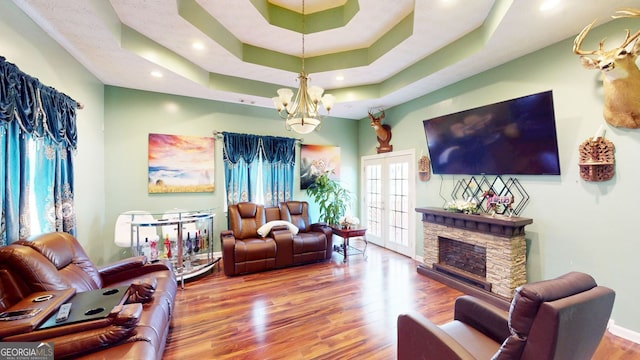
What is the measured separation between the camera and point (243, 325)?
2633 mm

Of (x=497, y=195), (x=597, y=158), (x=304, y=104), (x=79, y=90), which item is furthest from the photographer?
(x=497, y=195)

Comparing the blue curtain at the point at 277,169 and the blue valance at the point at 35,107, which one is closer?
the blue valance at the point at 35,107

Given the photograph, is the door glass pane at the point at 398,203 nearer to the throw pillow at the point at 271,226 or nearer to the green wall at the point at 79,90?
the throw pillow at the point at 271,226

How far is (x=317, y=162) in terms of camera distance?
18.9 feet

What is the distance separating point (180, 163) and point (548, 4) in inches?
203

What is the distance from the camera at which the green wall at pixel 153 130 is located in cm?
411

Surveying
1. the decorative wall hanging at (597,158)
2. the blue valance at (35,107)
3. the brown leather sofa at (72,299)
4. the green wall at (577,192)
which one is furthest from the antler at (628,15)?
the blue valance at (35,107)

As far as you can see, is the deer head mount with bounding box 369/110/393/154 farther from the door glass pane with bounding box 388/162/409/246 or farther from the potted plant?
the potted plant

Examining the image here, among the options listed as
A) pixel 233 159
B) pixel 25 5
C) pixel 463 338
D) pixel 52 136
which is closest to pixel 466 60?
pixel 463 338

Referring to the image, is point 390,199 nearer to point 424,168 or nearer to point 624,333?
point 424,168

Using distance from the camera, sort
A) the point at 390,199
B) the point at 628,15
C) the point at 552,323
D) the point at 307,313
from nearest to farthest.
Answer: the point at 552,323
the point at 628,15
the point at 307,313
the point at 390,199

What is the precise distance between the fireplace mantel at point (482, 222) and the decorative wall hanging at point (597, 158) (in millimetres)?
718

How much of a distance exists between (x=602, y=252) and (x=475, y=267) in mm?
1257

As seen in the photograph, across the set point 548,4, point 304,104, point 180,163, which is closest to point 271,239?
point 180,163
